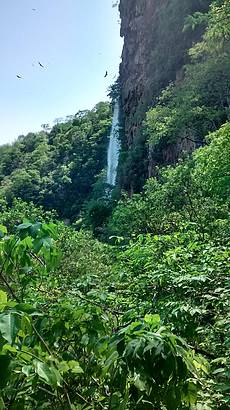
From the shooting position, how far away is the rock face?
29031mm

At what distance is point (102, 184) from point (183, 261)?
1487 inches

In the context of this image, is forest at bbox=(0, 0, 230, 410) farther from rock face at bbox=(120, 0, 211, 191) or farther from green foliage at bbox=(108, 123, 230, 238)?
rock face at bbox=(120, 0, 211, 191)

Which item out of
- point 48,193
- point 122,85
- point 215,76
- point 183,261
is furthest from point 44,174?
point 183,261

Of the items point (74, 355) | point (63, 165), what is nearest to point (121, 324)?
A: point (74, 355)

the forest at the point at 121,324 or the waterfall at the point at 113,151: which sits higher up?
the waterfall at the point at 113,151

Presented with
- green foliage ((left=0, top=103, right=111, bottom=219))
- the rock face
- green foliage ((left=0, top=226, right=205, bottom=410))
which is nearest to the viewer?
green foliage ((left=0, top=226, right=205, bottom=410))

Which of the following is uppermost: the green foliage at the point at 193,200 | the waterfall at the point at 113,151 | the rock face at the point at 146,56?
the rock face at the point at 146,56

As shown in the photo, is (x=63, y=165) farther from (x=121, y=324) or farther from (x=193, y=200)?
(x=121, y=324)

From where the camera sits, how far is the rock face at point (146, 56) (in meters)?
29.0

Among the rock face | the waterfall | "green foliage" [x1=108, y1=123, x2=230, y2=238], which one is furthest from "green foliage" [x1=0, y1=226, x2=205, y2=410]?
the waterfall

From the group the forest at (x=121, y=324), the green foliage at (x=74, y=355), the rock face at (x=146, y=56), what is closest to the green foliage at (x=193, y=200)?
Answer: the forest at (x=121, y=324)

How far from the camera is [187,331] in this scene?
7.20 ft

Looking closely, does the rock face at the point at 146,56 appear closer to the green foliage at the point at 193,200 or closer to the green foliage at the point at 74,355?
the green foliage at the point at 193,200

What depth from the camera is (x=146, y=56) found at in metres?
36.1
